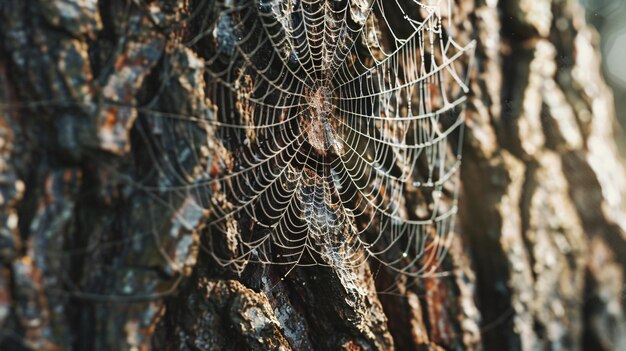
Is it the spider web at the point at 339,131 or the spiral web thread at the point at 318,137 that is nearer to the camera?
the spiral web thread at the point at 318,137

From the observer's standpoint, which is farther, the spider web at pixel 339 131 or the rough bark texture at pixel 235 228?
the spider web at pixel 339 131

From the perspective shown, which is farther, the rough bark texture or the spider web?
the spider web

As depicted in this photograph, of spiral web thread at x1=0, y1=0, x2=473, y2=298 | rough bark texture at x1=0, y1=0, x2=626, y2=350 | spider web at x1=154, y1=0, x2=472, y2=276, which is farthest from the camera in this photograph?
spider web at x1=154, y1=0, x2=472, y2=276

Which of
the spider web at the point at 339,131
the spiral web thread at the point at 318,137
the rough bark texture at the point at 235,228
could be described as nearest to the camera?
the rough bark texture at the point at 235,228

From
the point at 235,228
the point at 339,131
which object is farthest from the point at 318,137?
the point at 235,228

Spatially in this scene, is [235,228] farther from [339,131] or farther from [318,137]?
[339,131]

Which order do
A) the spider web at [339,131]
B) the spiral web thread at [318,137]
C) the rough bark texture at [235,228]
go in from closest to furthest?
the rough bark texture at [235,228] < the spiral web thread at [318,137] < the spider web at [339,131]
